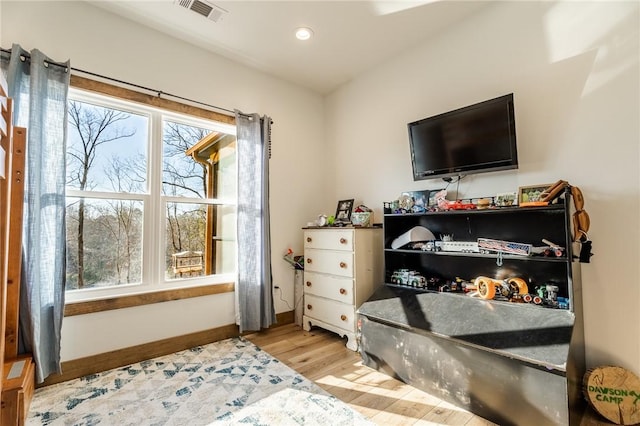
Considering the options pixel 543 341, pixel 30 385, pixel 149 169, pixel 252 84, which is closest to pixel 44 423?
pixel 30 385

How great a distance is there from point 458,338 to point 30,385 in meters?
2.49

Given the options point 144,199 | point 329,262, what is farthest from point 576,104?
point 144,199

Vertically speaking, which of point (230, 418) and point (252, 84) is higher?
point (252, 84)

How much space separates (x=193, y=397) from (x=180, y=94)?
2.36 meters

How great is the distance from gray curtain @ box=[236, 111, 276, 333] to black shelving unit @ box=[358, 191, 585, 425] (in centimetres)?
107

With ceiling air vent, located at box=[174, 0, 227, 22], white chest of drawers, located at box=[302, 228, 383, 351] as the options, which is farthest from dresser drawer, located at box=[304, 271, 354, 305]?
ceiling air vent, located at box=[174, 0, 227, 22]

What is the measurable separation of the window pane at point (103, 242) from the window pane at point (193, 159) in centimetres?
37

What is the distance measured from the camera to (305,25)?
2.42 meters

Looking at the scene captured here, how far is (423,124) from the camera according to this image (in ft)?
7.88

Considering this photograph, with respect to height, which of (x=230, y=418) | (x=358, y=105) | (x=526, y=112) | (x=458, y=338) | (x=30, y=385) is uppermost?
(x=358, y=105)

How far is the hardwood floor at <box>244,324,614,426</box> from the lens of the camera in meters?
1.59

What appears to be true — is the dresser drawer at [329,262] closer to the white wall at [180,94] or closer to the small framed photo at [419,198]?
the white wall at [180,94]

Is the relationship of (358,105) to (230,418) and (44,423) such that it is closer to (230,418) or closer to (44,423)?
(230,418)

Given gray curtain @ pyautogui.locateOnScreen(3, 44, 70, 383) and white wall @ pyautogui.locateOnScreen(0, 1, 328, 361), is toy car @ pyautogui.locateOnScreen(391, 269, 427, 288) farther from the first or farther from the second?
gray curtain @ pyautogui.locateOnScreen(3, 44, 70, 383)
